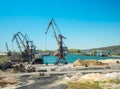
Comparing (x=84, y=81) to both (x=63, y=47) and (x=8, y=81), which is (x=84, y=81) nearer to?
(x=8, y=81)

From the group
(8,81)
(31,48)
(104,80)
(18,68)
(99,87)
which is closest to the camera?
(99,87)

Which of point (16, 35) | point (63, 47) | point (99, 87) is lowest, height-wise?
point (99, 87)

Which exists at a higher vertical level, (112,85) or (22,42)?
(22,42)

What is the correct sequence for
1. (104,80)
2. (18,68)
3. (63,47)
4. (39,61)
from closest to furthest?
(104,80) < (18,68) < (63,47) < (39,61)

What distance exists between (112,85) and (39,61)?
6907 cm

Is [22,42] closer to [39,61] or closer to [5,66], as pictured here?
[39,61]

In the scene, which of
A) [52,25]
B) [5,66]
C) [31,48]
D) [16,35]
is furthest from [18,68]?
[16,35]

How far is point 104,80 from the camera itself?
3906 cm

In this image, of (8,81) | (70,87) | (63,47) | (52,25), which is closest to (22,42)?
(52,25)

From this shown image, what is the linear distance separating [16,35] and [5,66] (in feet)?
200

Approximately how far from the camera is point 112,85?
34.5 meters

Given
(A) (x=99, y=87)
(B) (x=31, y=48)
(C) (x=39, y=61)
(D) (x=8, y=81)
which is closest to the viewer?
(A) (x=99, y=87)

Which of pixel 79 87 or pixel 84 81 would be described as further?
pixel 84 81

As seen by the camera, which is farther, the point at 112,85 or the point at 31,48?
the point at 31,48
